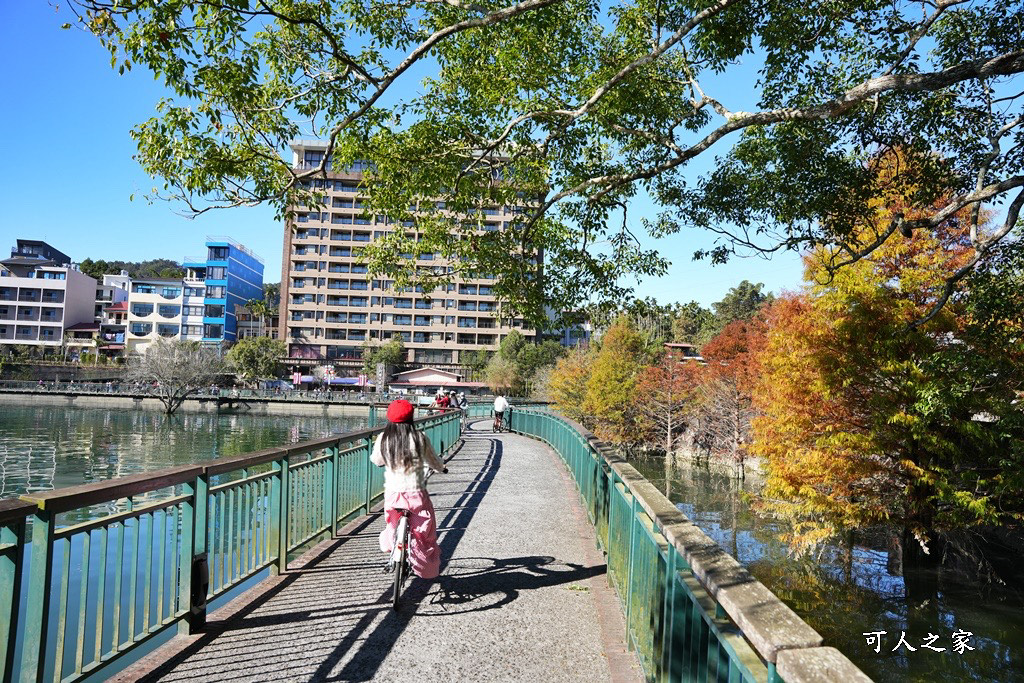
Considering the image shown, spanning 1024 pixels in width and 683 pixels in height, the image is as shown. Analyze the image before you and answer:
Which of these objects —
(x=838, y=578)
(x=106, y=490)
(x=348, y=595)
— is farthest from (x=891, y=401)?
(x=106, y=490)

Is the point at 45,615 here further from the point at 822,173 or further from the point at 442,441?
the point at 442,441

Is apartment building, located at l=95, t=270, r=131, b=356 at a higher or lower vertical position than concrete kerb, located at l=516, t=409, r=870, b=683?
higher

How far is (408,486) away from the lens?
20.3ft

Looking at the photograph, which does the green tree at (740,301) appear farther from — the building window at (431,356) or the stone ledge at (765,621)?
the stone ledge at (765,621)

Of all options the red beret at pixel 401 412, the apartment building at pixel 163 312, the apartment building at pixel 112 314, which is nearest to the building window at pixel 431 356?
the apartment building at pixel 163 312

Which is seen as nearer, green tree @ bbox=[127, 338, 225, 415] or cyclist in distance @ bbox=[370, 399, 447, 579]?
cyclist in distance @ bbox=[370, 399, 447, 579]

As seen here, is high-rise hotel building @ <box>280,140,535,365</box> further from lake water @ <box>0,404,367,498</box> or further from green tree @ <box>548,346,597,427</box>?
green tree @ <box>548,346,597,427</box>

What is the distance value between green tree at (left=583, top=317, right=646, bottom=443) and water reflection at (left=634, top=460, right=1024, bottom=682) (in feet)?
70.1

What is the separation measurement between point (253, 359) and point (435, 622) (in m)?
87.6

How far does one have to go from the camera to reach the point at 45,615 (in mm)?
3432

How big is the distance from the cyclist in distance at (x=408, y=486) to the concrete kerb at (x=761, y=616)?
292 cm

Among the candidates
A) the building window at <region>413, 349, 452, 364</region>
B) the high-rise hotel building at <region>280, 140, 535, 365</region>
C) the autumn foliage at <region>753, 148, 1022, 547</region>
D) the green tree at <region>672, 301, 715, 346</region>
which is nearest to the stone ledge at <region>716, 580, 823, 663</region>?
the autumn foliage at <region>753, 148, 1022, 547</region>

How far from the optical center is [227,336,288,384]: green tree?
87.0 metres

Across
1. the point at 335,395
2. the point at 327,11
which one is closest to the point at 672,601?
the point at 327,11
